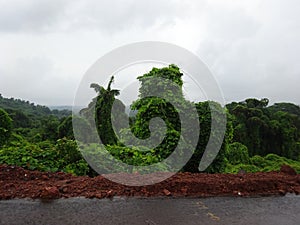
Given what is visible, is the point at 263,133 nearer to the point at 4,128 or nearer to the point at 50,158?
the point at 4,128

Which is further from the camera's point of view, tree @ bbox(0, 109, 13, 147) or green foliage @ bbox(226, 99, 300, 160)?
green foliage @ bbox(226, 99, 300, 160)

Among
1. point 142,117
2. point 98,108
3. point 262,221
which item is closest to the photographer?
point 262,221

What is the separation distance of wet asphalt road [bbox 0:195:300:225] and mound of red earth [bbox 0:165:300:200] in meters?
0.18

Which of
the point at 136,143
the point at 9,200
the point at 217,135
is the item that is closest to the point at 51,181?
the point at 9,200

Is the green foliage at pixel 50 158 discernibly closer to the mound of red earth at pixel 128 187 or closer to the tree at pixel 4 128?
the mound of red earth at pixel 128 187

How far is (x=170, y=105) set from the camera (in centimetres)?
718

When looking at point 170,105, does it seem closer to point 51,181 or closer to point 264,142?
point 51,181

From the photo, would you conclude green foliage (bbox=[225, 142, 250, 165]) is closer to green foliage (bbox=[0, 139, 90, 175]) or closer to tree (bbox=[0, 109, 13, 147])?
green foliage (bbox=[0, 139, 90, 175])

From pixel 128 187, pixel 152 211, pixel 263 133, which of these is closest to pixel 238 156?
pixel 128 187

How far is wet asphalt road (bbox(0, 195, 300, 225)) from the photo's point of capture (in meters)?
3.23

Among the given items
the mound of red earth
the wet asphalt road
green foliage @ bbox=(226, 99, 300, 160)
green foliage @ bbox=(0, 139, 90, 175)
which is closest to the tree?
green foliage @ bbox=(0, 139, 90, 175)

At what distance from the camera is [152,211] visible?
3.49 metres

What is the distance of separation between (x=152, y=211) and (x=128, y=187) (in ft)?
2.82

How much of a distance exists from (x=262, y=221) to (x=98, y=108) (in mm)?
10573
